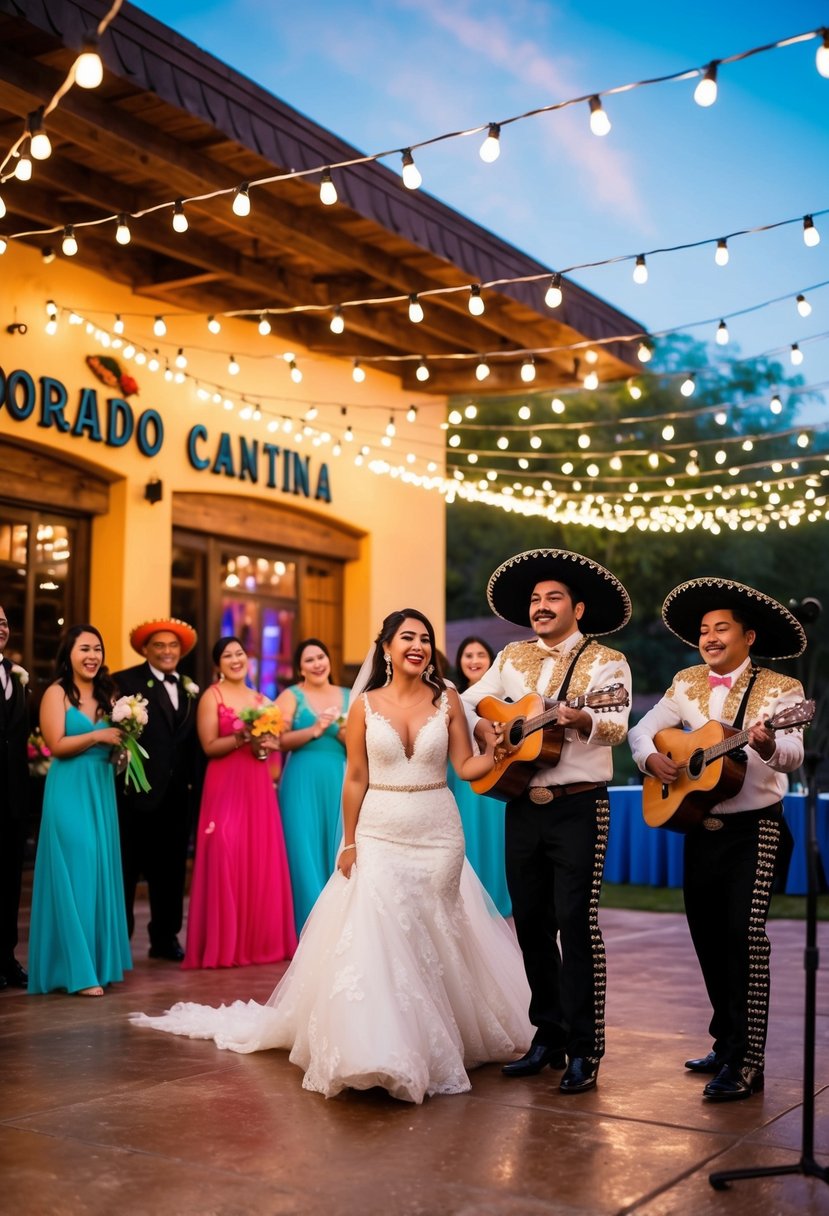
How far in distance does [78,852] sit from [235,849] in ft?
3.87

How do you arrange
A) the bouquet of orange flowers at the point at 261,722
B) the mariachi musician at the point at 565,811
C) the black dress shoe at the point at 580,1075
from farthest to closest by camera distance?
the bouquet of orange flowers at the point at 261,722 → the mariachi musician at the point at 565,811 → the black dress shoe at the point at 580,1075

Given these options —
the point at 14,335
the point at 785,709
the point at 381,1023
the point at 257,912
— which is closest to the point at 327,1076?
the point at 381,1023

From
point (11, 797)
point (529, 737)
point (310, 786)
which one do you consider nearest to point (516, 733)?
point (529, 737)

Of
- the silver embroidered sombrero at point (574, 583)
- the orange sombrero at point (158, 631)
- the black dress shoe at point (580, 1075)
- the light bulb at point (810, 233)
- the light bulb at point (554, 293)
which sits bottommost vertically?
the black dress shoe at point (580, 1075)

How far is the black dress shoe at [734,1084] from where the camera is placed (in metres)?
4.90

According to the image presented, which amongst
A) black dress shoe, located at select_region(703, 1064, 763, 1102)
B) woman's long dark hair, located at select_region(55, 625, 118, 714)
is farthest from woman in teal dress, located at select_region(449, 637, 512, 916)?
black dress shoe, located at select_region(703, 1064, 763, 1102)

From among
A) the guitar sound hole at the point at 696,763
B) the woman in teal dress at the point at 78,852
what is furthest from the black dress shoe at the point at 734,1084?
the woman in teal dress at the point at 78,852

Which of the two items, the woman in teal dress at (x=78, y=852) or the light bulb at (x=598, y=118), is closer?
the light bulb at (x=598, y=118)

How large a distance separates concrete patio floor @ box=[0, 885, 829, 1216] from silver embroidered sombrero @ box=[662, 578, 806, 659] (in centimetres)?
169

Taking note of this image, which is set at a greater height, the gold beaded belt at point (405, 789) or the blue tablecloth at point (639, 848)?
the gold beaded belt at point (405, 789)

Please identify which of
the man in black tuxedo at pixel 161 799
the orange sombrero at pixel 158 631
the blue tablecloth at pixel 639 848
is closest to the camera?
the man in black tuxedo at pixel 161 799

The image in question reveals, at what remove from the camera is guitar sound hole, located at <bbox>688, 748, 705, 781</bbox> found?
514 centimetres

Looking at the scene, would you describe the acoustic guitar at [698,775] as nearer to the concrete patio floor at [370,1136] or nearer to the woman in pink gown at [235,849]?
the concrete patio floor at [370,1136]

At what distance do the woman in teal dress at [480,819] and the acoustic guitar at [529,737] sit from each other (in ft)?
12.8
